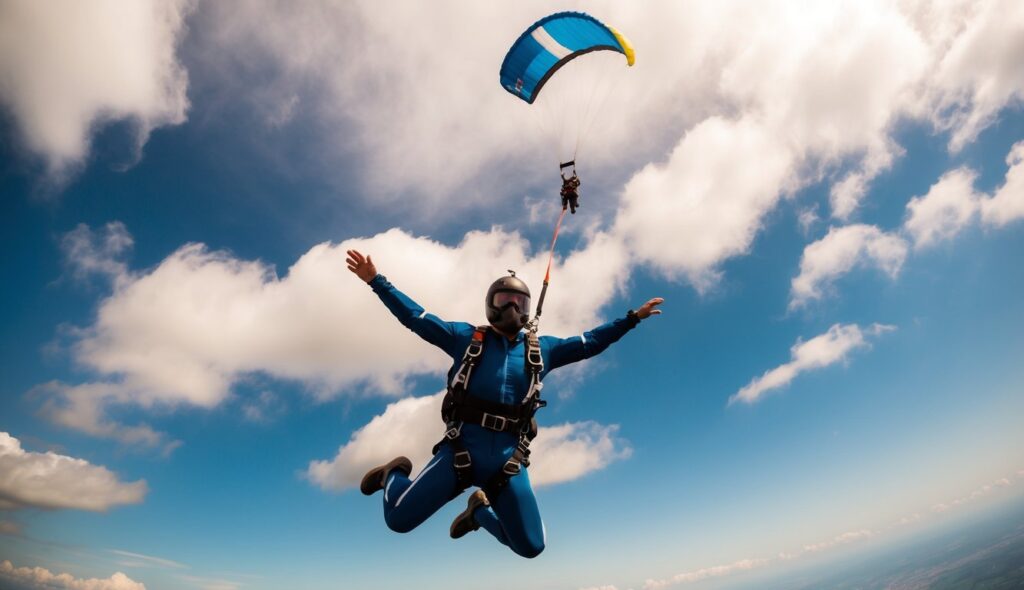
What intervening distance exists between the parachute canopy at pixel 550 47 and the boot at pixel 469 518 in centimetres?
696

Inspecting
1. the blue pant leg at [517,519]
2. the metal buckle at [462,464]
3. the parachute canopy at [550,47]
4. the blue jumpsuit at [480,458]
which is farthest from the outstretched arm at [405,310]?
the parachute canopy at [550,47]

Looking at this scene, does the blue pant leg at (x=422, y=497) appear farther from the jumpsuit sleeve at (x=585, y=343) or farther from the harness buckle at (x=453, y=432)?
the jumpsuit sleeve at (x=585, y=343)

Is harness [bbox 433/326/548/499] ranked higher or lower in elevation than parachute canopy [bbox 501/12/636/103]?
lower

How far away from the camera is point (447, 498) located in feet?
14.1

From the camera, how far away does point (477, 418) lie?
4336 mm

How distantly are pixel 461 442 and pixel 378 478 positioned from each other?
4.26 feet

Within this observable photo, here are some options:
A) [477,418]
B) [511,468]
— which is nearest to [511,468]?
[511,468]

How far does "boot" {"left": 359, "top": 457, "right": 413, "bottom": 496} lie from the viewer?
4.91m

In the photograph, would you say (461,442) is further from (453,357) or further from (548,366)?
(548,366)

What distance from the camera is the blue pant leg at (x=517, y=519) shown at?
4.17 metres

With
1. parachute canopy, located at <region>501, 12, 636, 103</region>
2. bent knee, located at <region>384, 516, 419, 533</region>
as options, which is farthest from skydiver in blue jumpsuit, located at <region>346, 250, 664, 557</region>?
parachute canopy, located at <region>501, 12, 636, 103</region>

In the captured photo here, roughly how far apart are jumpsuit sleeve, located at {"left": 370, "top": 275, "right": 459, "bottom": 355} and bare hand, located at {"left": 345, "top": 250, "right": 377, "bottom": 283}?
6 centimetres

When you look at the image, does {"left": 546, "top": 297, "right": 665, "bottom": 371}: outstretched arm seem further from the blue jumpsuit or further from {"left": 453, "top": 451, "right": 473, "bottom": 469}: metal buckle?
{"left": 453, "top": 451, "right": 473, "bottom": 469}: metal buckle

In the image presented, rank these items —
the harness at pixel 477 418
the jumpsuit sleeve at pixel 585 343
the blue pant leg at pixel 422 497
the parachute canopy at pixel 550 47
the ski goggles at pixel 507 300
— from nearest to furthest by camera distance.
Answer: the blue pant leg at pixel 422 497, the harness at pixel 477 418, the ski goggles at pixel 507 300, the jumpsuit sleeve at pixel 585 343, the parachute canopy at pixel 550 47
